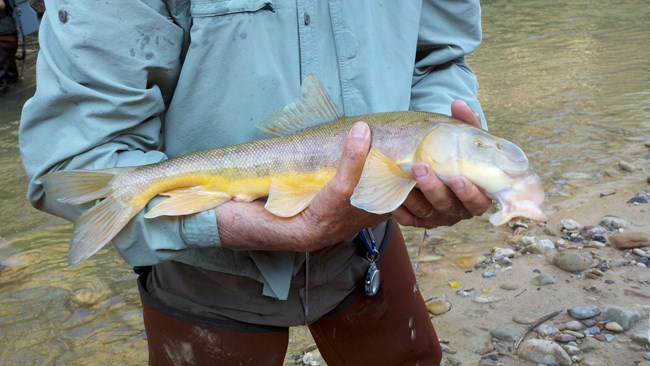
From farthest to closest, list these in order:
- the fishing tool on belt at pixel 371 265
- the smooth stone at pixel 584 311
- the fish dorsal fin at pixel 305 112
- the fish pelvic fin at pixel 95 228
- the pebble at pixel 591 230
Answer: the pebble at pixel 591 230
the smooth stone at pixel 584 311
the fishing tool on belt at pixel 371 265
the fish dorsal fin at pixel 305 112
the fish pelvic fin at pixel 95 228

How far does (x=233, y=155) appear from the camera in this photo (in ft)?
7.06

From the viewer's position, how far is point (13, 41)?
1073 centimetres

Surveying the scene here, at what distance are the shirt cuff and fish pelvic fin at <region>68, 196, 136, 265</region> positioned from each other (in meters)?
0.17

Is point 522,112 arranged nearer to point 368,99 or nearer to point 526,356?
point 526,356

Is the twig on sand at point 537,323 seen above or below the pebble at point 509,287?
above

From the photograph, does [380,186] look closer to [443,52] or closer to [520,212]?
[520,212]

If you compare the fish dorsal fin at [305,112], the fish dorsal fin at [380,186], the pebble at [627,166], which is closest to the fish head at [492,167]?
the fish dorsal fin at [380,186]

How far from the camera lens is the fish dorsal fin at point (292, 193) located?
6.79ft

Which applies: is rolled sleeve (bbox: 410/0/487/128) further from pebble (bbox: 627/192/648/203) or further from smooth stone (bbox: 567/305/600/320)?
pebble (bbox: 627/192/648/203)

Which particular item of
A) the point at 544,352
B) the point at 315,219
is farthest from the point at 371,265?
the point at 544,352

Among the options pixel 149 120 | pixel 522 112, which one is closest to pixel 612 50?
pixel 522 112

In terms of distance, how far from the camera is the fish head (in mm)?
1940

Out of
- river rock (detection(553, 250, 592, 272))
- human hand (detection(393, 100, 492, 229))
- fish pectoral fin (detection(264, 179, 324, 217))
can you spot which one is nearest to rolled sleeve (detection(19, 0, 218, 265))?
fish pectoral fin (detection(264, 179, 324, 217))

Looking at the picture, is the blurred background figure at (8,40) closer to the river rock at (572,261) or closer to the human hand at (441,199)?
the river rock at (572,261)
